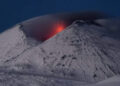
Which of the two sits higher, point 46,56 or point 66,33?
point 66,33

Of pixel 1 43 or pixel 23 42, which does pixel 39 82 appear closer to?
pixel 23 42

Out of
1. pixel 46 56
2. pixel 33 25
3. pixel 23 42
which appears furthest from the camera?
pixel 33 25

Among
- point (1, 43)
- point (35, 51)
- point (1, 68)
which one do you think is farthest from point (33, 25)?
point (1, 68)

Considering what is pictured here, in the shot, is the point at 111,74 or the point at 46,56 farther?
the point at 46,56

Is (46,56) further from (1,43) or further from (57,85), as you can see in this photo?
(1,43)

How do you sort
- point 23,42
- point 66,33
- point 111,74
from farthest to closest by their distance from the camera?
point 23,42 < point 66,33 < point 111,74

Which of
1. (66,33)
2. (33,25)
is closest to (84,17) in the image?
(33,25)
